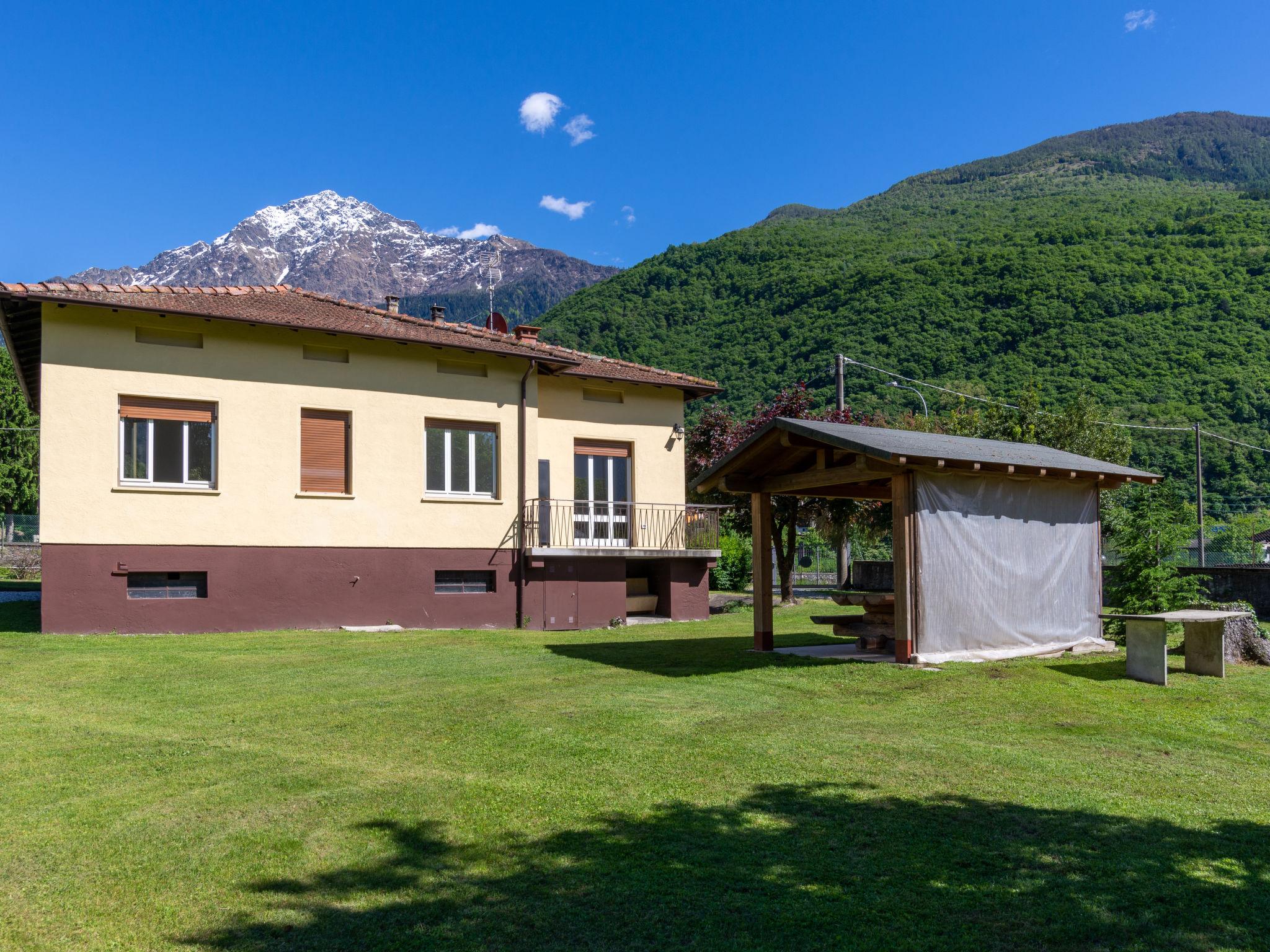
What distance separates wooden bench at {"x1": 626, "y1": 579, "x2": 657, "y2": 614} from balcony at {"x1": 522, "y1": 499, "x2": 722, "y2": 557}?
106 cm

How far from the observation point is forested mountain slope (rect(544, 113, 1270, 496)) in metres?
48.0

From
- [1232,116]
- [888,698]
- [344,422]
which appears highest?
[1232,116]

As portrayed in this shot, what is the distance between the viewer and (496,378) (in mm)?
18688

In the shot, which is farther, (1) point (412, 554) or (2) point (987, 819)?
(1) point (412, 554)

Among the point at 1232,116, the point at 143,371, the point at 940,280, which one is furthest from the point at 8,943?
the point at 1232,116

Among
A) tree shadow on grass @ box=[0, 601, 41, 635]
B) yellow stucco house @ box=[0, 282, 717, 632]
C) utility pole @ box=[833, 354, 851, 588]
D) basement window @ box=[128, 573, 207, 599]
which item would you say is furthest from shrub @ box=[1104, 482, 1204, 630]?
tree shadow on grass @ box=[0, 601, 41, 635]

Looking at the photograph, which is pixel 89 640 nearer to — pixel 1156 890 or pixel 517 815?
pixel 517 815

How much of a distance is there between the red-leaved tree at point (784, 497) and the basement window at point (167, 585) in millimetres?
12403

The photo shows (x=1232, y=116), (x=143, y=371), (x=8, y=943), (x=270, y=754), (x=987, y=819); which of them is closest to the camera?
(x=8, y=943)

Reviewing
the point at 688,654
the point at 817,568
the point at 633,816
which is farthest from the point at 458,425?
the point at 817,568

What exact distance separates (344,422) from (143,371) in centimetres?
321

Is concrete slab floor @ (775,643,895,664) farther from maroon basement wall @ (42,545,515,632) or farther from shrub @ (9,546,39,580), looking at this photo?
shrub @ (9,546,39,580)

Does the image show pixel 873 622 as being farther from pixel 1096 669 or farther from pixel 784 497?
pixel 784 497

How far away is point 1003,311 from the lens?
54.5 m
